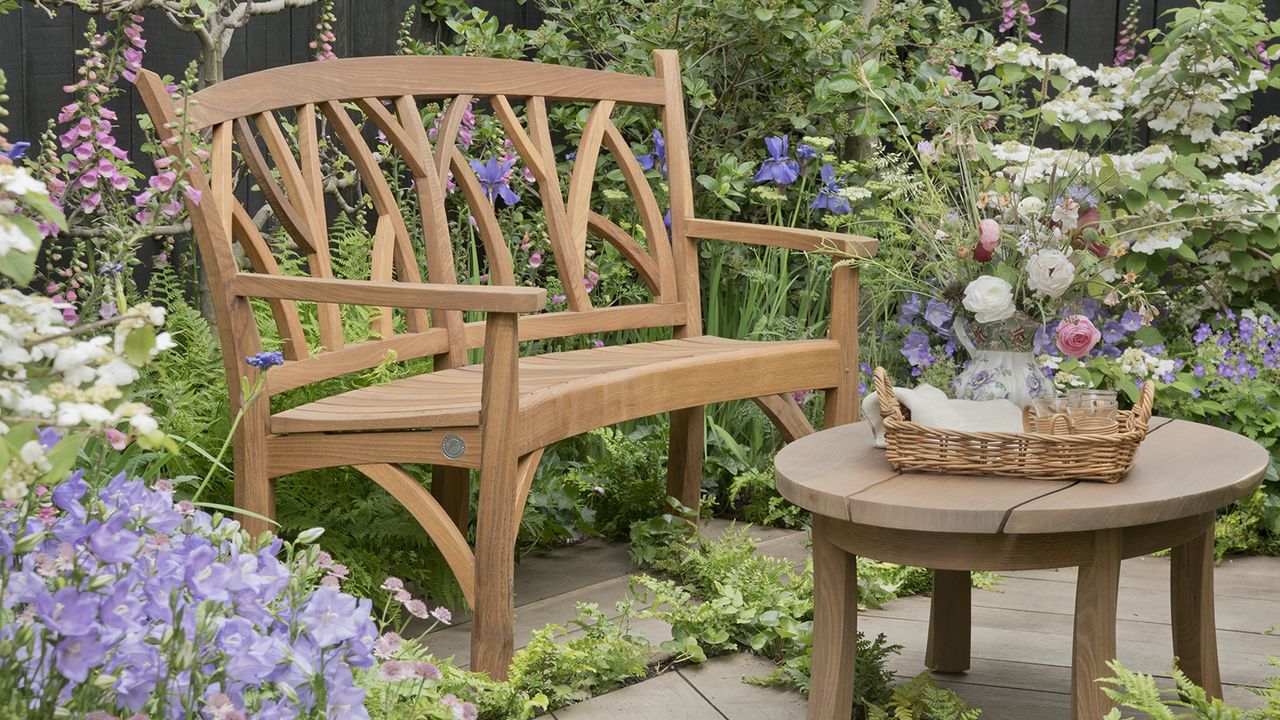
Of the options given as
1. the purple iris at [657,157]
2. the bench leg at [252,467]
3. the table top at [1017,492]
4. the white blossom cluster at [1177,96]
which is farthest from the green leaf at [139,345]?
the white blossom cluster at [1177,96]

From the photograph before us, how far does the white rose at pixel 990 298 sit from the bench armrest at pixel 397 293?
2.13ft

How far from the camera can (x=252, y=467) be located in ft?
7.34

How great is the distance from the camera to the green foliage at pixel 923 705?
2098mm

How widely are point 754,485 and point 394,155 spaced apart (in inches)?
54.1

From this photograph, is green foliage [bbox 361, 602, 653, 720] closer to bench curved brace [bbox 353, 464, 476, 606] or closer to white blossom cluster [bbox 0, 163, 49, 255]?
bench curved brace [bbox 353, 464, 476, 606]

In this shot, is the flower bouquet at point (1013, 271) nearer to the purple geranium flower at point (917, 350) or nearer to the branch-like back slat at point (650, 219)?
the branch-like back slat at point (650, 219)

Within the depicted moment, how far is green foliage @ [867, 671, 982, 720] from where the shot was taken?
2.10m

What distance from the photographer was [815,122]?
4125 millimetres

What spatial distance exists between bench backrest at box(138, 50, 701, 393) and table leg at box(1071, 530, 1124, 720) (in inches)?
53.5

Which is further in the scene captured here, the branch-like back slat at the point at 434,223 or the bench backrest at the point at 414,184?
the branch-like back slat at the point at 434,223

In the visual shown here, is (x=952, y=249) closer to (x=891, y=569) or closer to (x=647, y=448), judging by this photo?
(x=891, y=569)

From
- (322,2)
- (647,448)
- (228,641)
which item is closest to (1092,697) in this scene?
(228,641)

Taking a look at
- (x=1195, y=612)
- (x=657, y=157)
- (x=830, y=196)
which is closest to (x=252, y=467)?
(x=1195, y=612)

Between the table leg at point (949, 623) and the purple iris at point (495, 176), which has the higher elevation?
the purple iris at point (495, 176)
